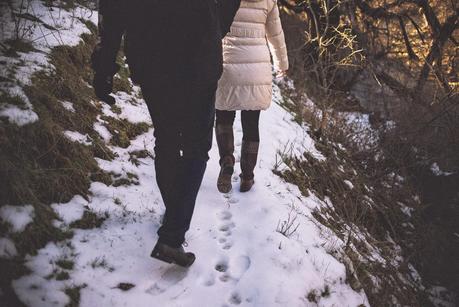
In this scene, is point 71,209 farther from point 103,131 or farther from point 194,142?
point 103,131

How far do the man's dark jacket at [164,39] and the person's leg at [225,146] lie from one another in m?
1.10

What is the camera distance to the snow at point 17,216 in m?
1.99

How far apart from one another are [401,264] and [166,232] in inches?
118

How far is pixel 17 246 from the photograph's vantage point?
1.96m

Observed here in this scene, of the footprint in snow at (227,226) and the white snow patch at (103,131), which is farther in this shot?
the white snow patch at (103,131)

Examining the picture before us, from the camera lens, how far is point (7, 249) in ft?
6.25

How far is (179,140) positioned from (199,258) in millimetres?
833

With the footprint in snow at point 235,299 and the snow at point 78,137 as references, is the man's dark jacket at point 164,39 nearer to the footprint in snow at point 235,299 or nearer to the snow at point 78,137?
the snow at point 78,137

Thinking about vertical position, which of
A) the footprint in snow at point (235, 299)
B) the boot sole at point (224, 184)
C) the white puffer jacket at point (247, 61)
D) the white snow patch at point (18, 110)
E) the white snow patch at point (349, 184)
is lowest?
the white snow patch at point (349, 184)

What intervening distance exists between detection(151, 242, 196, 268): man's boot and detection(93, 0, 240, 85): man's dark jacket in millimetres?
927

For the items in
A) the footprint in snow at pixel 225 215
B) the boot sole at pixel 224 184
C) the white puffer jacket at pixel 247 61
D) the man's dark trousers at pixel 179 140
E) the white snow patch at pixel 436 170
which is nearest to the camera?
the man's dark trousers at pixel 179 140

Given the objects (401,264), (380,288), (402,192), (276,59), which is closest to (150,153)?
(276,59)

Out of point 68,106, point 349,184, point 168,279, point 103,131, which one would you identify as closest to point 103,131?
point 103,131

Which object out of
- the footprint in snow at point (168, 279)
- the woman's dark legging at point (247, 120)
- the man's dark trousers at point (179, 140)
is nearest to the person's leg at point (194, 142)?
the man's dark trousers at point (179, 140)
